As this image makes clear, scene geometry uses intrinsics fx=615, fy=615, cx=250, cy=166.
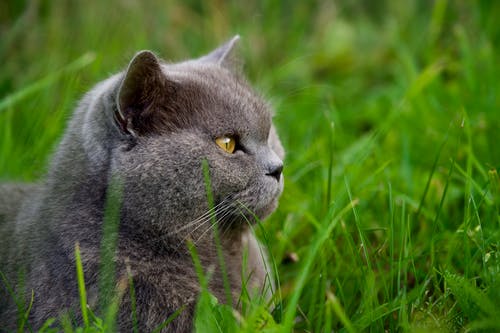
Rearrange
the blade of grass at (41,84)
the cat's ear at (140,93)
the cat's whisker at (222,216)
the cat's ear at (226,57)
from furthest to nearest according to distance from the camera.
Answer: the blade of grass at (41,84) → the cat's ear at (226,57) → the cat's whisker at (222,216) → the cat's ear at (140,93)

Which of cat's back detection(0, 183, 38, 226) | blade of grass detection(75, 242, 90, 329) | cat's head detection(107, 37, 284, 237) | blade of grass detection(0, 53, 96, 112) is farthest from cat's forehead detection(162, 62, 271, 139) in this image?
blade of grass detection(0, 53, 96, 112)

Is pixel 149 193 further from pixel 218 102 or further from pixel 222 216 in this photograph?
pixel 218 102

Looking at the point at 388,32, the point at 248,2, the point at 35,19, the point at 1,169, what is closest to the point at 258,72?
the point at 248,2

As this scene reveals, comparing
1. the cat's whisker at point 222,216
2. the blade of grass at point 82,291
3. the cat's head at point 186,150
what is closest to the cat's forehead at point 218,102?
the cat's head at point 186,150

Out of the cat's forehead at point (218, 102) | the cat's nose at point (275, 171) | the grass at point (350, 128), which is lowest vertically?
the grass at point (350, 128)

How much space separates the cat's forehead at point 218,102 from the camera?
2.14 meters

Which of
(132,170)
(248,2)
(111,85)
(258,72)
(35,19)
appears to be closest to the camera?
(132,170)

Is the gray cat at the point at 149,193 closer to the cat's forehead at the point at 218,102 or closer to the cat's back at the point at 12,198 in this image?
the cat's forehead at the point at 218,102

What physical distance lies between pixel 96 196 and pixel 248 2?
3.30 metres

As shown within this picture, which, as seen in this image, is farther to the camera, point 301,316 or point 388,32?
point 388,32

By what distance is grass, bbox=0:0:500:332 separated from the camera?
2018mm

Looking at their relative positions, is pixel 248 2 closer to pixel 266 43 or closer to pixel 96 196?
pixel 266 43

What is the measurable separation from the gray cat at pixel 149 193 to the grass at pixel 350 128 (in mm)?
205

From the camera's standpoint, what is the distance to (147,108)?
206 centimetres
